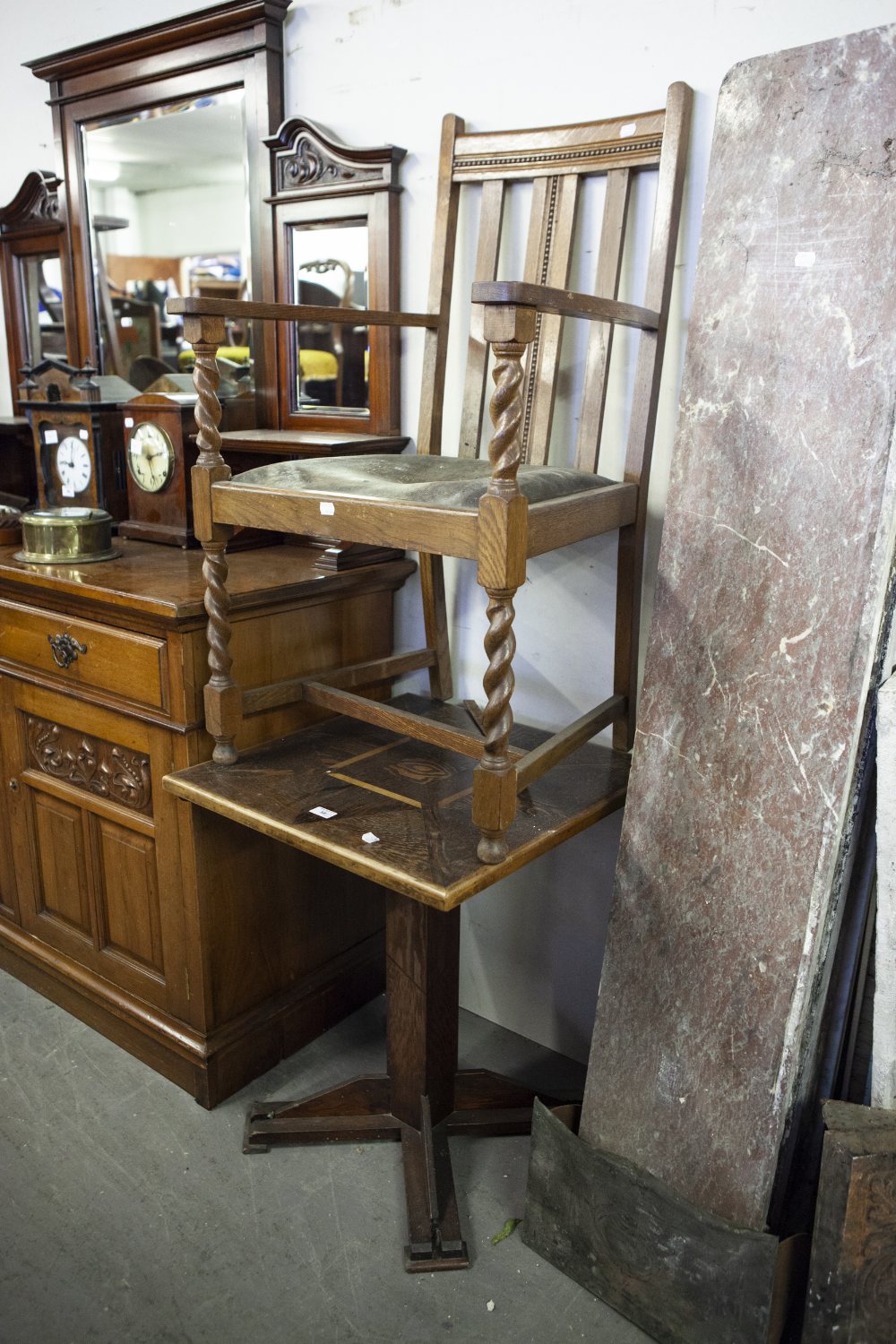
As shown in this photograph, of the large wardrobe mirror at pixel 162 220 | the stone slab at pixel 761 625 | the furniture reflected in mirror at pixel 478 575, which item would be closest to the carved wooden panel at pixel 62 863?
the furniture reflected in mirror at pixel 478 575

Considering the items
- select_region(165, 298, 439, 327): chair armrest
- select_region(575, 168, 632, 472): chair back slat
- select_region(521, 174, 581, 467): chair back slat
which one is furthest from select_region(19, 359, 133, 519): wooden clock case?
select_region(575, 168, 632, 472): chair back slat

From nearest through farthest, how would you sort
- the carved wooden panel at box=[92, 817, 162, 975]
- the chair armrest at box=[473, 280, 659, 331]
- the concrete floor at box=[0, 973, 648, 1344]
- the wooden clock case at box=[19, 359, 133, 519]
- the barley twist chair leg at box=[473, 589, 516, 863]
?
1. the chair armrest at box=[473, 280, 659, 331]
2. the barley twist chair leg at box=[473, 589, 516, 863]
3. the concrete floor at box=[0, 973, 648, 1344]
4. the carved wooden panel at box=[92, 817, 162, 975]
5. the wooden clock case at box=[19, 359, 133, 519]

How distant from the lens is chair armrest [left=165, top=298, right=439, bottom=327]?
1.56 metres

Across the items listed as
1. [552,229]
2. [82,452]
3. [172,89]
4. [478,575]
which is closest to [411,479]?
[478,575]

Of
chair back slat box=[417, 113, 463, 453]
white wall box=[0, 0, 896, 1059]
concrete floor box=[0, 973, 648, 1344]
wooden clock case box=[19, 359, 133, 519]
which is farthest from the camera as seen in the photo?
wooden clock case box=[19, 359, 133, 519]

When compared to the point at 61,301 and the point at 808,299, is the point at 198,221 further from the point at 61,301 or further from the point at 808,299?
the point at 808,299

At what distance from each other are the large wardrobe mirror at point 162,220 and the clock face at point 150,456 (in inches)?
12.9

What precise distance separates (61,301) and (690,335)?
197cm

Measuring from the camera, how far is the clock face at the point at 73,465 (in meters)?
2.31

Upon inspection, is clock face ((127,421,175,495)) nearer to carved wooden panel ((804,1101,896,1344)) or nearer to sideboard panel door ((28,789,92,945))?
sideboard panel door ((28,789,92,945))

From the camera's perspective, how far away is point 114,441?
2.30m

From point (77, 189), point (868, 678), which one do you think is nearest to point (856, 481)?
point (868, 678)

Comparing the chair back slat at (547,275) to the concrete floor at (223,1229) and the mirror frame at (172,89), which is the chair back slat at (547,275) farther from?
the concrete floor at (223,1229)

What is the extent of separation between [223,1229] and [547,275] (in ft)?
5.77
